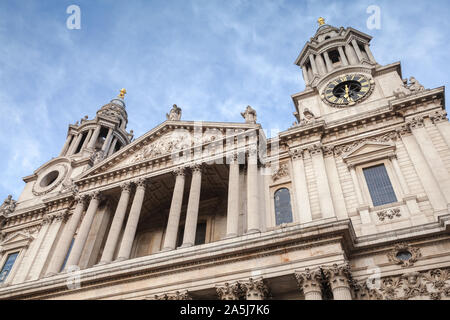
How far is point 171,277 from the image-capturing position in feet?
56.3

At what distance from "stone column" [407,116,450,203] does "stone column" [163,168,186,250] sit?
12336 millimetres

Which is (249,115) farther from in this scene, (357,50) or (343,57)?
(357,50)

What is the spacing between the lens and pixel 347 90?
84.3ft

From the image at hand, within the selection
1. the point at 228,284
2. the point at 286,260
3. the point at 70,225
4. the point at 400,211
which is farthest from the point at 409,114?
Result: the point at 70,225

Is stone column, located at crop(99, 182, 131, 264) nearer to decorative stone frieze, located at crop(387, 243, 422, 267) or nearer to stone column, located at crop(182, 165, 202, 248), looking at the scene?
stone column, located at crop(182, 165, 202, 248)

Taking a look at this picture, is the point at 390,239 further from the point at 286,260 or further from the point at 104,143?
the point at 104,143

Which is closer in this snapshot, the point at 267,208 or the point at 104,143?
the point at 267,208

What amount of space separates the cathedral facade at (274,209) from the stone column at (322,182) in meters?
0.06

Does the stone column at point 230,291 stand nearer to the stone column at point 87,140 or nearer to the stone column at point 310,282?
the stone column at point 310,282

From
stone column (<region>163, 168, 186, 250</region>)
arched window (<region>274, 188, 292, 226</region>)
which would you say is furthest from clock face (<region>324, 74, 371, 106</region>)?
stone column (<region>163, 168, 186, 250</region>)

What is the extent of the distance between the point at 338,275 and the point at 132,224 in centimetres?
1151

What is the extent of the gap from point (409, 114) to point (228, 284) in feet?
42.1

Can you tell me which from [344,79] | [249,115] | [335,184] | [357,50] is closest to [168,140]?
[249,115]

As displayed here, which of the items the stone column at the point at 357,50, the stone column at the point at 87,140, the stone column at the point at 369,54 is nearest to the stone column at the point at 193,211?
the stone column at the point at 357,50
